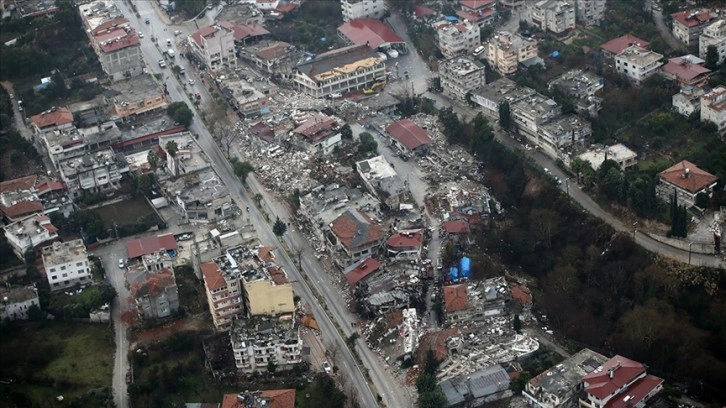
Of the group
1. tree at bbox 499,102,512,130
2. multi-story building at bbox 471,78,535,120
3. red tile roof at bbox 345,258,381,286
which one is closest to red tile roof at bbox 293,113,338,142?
multi-story building at bbox 471,78,535,120

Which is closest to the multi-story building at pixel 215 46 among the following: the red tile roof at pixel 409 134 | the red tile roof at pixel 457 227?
the red tile roof at pixel 409 134

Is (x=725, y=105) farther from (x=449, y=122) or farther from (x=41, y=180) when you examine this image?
(x=41, y=180)

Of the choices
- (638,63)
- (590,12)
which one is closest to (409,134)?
(638,63)

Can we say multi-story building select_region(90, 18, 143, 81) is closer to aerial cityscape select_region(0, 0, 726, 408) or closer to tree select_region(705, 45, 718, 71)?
aerial cityscape select_region(0, 0, 726, 408)

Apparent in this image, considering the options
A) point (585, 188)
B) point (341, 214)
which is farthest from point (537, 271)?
point (341, 214)

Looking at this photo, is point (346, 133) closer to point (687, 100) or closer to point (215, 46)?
point (215, 46)

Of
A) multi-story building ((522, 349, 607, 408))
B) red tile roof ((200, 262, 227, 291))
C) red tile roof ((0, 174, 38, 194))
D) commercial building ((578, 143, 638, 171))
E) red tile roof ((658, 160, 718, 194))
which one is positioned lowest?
multi-story building ((522, 349, 607, 408))
